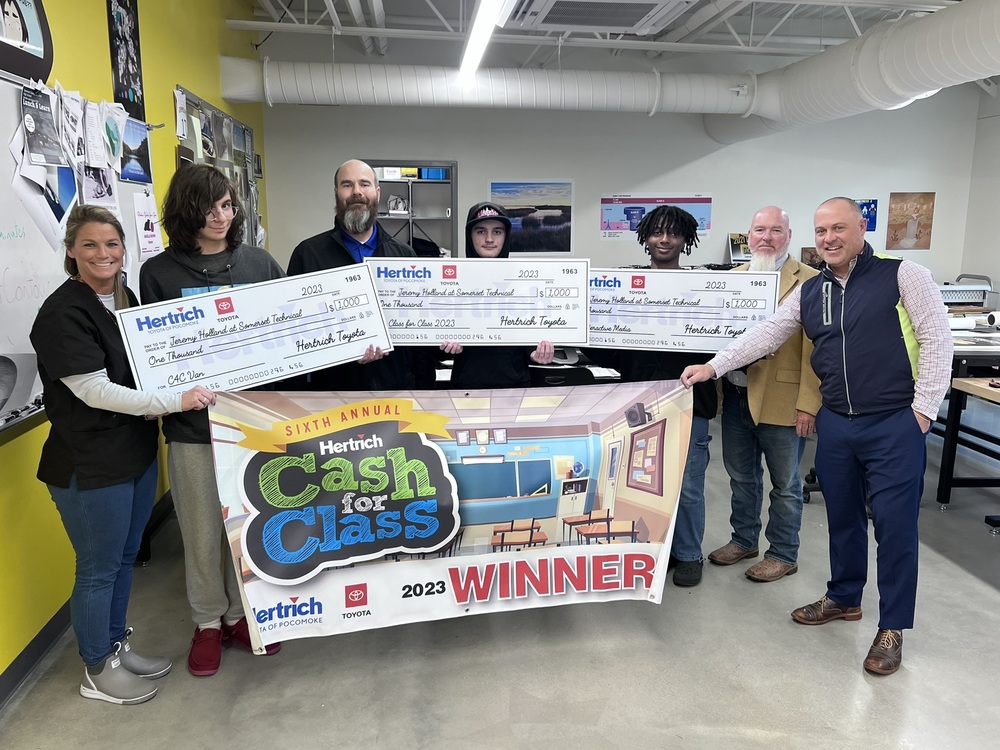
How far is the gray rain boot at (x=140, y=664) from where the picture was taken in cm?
236

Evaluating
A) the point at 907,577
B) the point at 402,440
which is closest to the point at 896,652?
the point at 907,577

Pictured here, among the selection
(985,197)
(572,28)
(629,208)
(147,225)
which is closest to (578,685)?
(147,225)

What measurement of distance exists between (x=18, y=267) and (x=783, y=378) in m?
2.96

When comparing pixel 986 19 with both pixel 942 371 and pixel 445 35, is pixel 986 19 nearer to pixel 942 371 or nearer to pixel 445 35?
pixel 942 371

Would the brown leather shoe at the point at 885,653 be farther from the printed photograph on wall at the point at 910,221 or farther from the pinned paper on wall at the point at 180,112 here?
the printed photograph on wall at the point at 910,221

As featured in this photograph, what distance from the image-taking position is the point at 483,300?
2594mm

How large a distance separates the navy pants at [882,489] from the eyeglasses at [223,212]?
2308 millimetres

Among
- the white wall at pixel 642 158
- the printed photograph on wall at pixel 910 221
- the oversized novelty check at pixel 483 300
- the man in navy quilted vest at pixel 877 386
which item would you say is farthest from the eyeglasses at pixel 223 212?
the printed photograph on wall at pixel 910 221

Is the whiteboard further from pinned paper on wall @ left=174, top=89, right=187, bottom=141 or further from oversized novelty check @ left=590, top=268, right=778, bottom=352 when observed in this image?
oversized novelty check @ left=590, top=268, right=778, bottom=352

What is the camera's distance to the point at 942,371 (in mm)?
2244

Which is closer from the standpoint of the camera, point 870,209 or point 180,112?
point 180,112

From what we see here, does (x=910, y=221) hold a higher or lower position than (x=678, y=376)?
higher

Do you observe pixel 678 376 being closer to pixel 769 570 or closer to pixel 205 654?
pixel 769 570

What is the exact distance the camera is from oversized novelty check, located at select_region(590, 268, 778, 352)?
2.77m
